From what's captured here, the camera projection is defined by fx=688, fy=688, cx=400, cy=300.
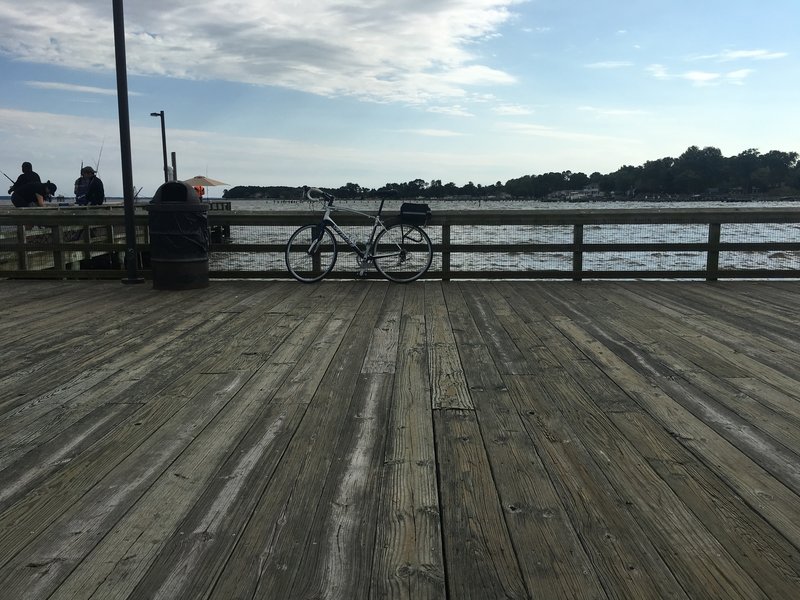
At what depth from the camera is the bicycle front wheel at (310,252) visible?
808 centimetres

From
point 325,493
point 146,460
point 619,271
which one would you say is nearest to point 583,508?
point 325,493

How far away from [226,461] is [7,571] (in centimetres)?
86

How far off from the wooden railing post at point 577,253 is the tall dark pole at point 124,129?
515 cm

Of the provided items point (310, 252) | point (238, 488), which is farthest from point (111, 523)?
point (310, 252)

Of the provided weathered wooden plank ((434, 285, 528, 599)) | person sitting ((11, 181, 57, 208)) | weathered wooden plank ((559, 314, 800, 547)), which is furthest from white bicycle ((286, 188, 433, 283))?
person sitting ((11, 181, 57, 208))

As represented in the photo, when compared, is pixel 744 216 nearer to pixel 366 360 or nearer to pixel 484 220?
pixel 484 220

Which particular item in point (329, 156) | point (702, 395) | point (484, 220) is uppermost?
point (329, 156)

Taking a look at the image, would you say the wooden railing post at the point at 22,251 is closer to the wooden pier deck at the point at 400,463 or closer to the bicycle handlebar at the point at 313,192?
the bicycle handlebar at the point at 313,192

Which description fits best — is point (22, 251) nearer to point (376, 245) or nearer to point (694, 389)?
point (376, 245)

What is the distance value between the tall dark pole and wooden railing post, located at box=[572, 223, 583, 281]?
515 cm

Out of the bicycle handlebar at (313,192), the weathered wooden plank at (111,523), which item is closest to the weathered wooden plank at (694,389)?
the weathered wooden plank at (111,523)

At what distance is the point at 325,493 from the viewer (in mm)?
2295

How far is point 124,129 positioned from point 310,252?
2494mm

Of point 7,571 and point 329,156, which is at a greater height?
point 329,156
